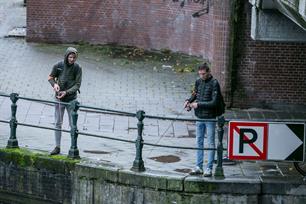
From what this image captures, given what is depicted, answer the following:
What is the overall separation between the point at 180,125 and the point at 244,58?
102 inches

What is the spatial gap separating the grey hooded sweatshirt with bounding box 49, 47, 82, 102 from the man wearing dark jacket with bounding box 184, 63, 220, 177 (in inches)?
79.1

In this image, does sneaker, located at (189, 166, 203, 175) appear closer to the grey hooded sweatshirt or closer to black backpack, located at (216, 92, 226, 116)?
black backpack, located at (216, 92, 226, 116)

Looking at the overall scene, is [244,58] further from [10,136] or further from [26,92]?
[10,136]

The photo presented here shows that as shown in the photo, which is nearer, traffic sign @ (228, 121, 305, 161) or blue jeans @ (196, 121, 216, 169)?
traffic sign @ (228, 121, 305, 161)

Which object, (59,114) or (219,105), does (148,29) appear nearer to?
(59,114)

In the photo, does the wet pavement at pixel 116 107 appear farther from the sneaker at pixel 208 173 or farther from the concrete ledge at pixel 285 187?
the concrete ledge at pixel 285 187

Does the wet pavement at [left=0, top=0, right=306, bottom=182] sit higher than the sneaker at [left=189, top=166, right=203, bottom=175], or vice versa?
the wet pavement at [left=0, top=0, right=306, bottom=182]

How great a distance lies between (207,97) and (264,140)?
1.04m

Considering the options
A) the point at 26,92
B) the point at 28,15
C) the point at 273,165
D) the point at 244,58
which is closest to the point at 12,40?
the point at 28,15

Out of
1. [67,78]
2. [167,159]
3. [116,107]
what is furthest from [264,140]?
[116,107]

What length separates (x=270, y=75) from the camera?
2000 cm

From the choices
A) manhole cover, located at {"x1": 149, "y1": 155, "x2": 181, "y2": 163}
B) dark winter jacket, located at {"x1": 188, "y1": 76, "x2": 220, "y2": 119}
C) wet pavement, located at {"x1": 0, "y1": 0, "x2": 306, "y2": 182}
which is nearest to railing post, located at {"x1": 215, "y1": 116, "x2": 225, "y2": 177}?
wet pavement, located at {"x1": 0, "y1": 0, "x2": 306, "y2": 182}

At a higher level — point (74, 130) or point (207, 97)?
point (207, 97)

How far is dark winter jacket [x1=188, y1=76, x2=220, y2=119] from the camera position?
44.8 ft
